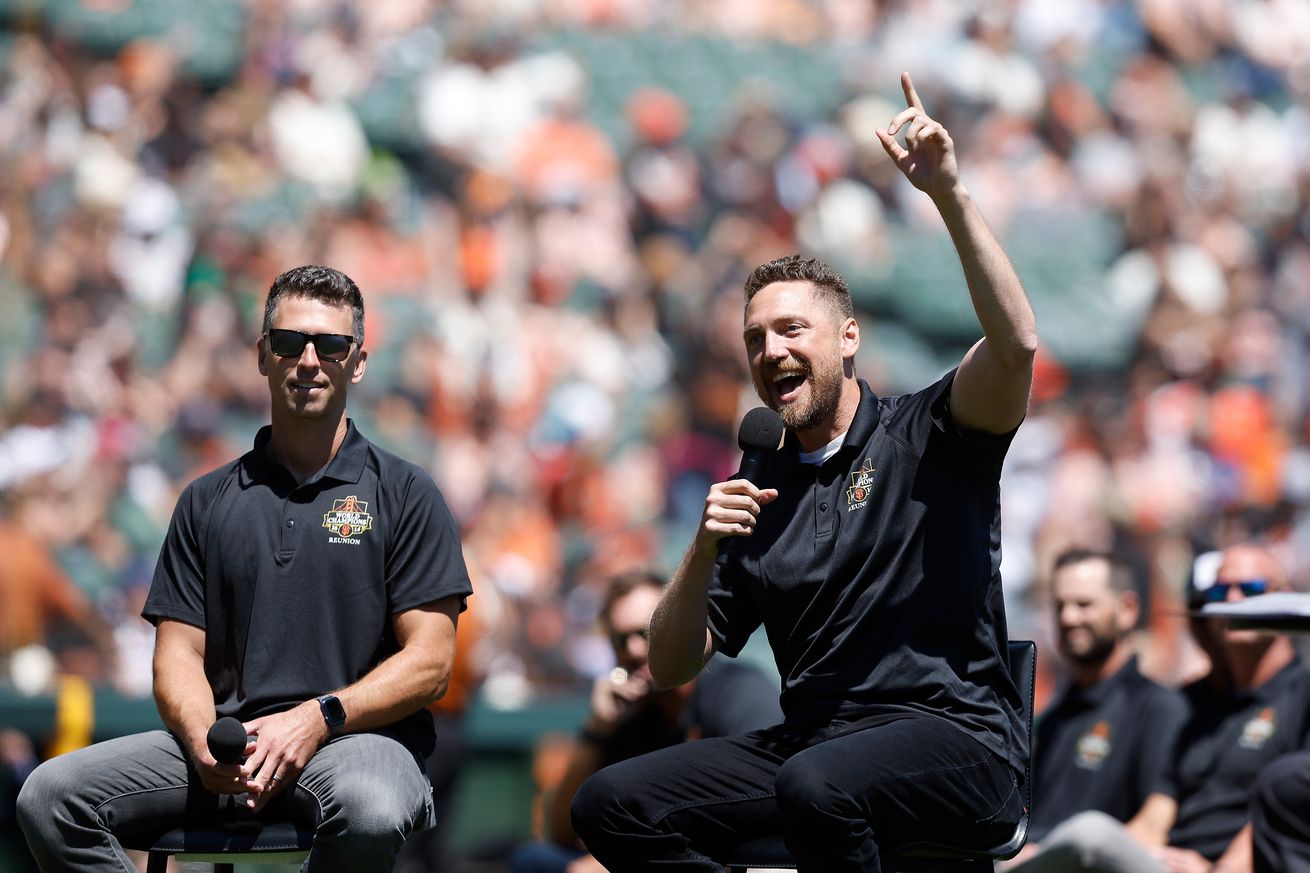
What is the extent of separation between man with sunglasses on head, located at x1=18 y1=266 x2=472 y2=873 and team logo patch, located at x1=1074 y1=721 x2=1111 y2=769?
2737mm

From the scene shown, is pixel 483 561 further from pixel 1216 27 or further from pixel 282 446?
pixel 1216 27

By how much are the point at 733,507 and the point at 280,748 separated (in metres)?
1.25

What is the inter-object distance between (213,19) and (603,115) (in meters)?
3.19

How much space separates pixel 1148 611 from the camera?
10.3m

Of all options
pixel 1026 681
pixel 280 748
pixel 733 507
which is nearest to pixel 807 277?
pixel 733 507

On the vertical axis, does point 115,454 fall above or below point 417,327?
below

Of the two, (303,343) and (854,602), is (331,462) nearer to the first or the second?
(303,343)

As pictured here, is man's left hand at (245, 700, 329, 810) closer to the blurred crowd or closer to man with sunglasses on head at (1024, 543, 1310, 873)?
man with sunglasses on head at (1024, 543, 1310, 873)

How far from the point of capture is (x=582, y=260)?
488 inches

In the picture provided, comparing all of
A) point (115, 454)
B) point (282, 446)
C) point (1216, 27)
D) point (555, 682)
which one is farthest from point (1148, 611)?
point (1216, 27)

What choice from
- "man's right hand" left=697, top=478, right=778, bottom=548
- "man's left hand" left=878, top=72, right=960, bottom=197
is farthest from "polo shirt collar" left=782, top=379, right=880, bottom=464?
"man's left hand" left=878, top=72, right=960, bottom=197

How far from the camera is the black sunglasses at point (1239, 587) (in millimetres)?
5750

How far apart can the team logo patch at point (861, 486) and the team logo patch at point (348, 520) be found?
1266mm

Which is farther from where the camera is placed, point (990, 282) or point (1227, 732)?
point (1227, 732)
